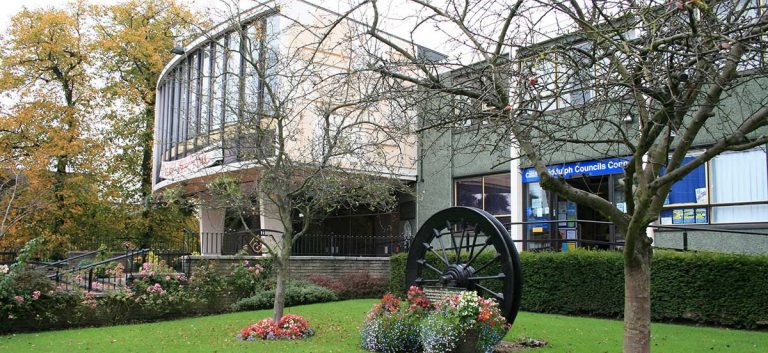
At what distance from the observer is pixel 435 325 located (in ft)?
30.0

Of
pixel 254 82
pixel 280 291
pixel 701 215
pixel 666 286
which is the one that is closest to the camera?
pixel 280 291

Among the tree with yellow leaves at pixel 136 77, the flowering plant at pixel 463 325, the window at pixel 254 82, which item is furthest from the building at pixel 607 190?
the tree with yellow leaves at pixel 136 77

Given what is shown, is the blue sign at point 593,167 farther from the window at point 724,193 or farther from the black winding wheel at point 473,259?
the black winding wheel at point 473,259

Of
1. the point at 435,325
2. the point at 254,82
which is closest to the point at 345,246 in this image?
the point at 254,82

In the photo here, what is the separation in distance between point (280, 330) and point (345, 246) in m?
11.8

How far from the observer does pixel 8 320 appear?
13.0 metres

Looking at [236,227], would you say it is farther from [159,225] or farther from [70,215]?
[70,215]

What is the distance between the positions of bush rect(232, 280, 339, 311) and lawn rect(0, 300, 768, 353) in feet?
6.03

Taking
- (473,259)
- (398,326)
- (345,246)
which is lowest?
(398,326)

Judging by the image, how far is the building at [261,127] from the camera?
12609 mm

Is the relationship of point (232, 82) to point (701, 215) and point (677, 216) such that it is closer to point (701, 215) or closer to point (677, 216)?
point (677, 216)

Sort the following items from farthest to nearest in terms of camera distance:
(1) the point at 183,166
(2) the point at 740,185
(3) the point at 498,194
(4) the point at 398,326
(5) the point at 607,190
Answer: (1) the point at 183,166 < (3) the point at 498,194 < (5) the point at 607,190 < (2) the point at 740,185 < (4) the point at 398,326

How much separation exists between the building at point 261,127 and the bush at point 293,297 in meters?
1.90

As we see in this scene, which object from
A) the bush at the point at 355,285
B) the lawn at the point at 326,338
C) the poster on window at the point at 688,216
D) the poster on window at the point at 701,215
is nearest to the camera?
the lawn at the point at 326,338
